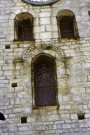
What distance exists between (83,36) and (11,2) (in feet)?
12.3

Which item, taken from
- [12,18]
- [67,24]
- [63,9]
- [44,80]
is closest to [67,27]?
[67,24]

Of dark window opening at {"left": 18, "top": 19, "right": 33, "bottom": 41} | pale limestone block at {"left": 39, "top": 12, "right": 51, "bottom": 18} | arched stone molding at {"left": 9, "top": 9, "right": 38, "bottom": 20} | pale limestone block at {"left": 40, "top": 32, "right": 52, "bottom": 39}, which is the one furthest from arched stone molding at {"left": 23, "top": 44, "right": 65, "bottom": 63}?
arched stone molding at {"left": 9, "top": 9, "right": 38, "bottom": 20}

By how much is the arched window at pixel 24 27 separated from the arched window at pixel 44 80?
119 cm

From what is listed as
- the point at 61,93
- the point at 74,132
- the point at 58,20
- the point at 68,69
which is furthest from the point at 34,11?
the point at 74,132

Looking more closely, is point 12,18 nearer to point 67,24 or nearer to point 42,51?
point 42,51

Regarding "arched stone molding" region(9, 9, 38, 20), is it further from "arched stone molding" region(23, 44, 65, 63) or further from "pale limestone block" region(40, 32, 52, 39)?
"arched stone molding" region(23, 44, 65, 63)

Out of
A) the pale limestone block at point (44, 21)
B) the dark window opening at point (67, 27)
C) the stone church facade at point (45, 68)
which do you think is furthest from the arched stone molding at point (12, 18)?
the dark window opening at point (67, 27)

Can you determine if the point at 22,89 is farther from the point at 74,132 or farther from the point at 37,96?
the point at 74,132

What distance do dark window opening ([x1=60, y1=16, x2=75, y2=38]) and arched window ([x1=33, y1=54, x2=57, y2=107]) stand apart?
1.62 meters

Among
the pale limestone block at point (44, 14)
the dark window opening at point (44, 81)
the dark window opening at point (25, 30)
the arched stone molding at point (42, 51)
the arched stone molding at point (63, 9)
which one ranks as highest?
the arched stone molding at point (63, 9)

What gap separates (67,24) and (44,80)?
3.17m

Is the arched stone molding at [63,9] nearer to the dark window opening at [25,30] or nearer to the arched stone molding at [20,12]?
the arched stone molding at [20,12]

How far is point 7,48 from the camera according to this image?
10195 mm

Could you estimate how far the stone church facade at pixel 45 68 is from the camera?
8.36 metres
